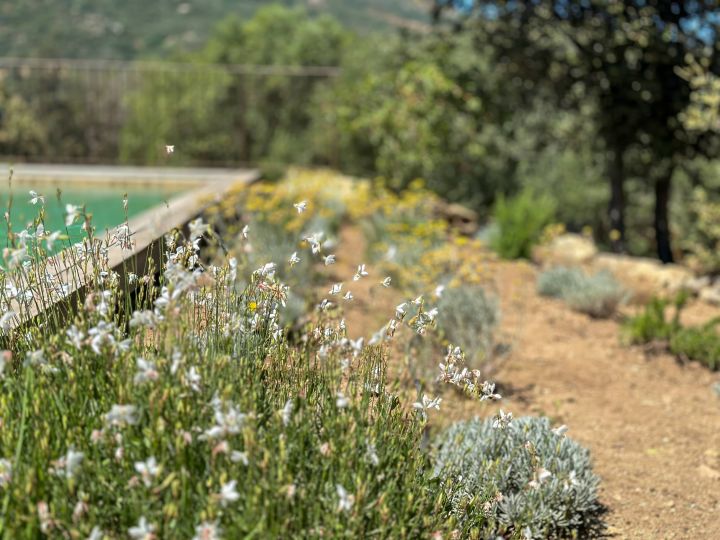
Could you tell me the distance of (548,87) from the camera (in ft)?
30.0

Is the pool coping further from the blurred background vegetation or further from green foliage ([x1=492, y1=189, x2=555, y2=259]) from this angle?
green foliage ([x1=492, y1=189, x2=555, y2=259])

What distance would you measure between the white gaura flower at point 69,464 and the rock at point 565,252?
20.8ft

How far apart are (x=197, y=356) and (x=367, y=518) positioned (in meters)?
0.56

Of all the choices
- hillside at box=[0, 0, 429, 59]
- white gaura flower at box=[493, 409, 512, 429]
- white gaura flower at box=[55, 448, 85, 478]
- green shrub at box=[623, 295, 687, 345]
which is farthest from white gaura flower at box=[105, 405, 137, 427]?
hillside at box=[0, 0, 429, 59]

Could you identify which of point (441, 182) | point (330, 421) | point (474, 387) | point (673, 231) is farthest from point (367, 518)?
point (673, 231)

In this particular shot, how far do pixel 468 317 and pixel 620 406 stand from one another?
0.95 m

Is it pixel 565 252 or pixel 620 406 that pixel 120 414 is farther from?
pixel 565 252

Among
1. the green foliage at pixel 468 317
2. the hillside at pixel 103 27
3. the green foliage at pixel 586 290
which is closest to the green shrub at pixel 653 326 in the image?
the green foliage at pixel 586 290

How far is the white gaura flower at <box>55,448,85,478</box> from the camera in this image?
149 centimetres

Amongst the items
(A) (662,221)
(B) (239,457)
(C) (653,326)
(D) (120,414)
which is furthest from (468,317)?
(A) (662,221)

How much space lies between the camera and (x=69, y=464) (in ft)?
4.93

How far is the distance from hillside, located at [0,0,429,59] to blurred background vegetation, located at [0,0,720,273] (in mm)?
20696

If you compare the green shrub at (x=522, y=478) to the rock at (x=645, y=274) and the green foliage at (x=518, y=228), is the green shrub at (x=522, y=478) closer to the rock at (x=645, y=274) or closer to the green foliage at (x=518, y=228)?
the rock at (x=645, y=274)

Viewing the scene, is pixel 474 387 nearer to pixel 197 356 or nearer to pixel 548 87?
pixel 197 356
